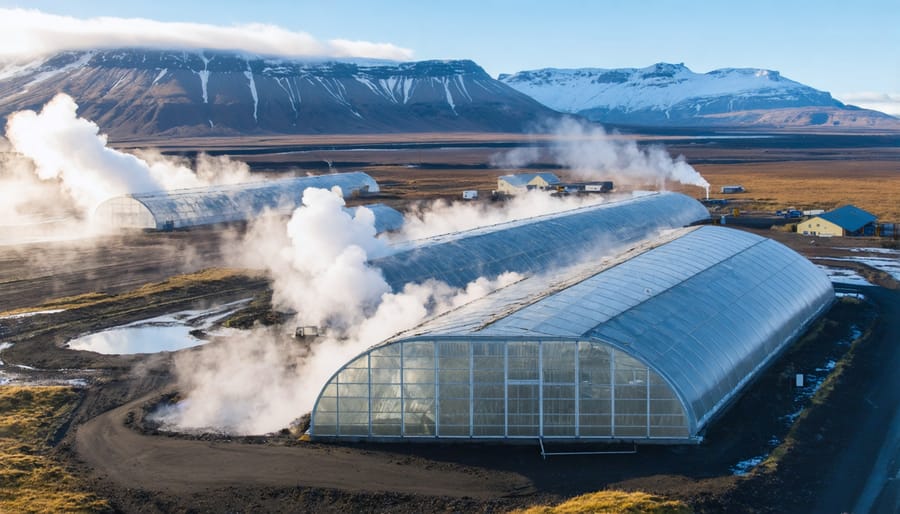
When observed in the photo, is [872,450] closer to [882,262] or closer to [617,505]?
[617,505]

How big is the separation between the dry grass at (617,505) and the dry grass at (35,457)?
14.5 m

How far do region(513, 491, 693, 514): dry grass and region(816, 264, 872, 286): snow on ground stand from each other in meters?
42.0

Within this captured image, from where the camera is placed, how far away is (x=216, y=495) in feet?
96.2

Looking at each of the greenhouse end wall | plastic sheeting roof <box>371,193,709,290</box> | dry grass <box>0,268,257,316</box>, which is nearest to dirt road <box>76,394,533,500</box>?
the greenhouse end wall

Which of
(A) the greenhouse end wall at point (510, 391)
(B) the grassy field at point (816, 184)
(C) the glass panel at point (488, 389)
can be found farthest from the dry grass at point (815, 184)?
(C) the glass panel at point (488, 389)

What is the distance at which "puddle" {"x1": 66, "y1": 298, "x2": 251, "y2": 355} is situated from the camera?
49.5 m

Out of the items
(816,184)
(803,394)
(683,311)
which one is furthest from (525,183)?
(803,394)

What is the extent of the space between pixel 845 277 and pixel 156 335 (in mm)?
49243

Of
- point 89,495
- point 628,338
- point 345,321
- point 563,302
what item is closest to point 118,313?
point 345,321

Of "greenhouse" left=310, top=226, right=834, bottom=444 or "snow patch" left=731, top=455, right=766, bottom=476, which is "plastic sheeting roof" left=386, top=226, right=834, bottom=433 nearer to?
"greenhouse" left=310, top=226, right=834, bottom=444

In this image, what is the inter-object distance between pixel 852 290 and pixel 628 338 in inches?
1350

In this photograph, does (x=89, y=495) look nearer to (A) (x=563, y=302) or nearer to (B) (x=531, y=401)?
(B) (x=531, y=401)

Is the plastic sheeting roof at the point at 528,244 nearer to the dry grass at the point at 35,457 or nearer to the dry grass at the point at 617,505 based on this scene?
the dry grass at the point at 35,457

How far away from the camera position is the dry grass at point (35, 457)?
2877 centimetres
